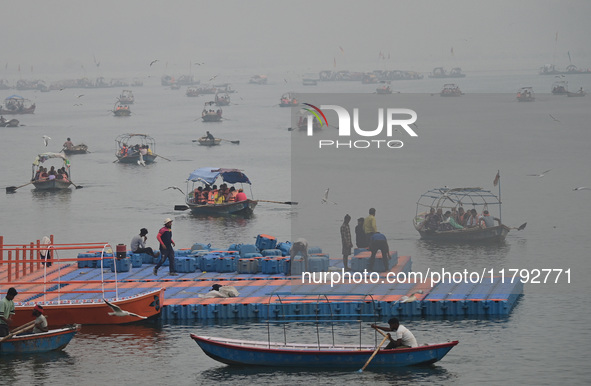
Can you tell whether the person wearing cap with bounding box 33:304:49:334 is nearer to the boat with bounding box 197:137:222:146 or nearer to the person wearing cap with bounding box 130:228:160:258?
the person wearing cap with bounding box 130:228:160:258

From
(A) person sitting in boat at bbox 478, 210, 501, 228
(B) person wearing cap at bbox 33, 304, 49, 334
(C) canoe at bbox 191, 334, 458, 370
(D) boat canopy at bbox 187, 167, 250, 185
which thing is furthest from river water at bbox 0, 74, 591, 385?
(D) boat canopy at bbox 187, 167, 250, 185

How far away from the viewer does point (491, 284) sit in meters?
41.7

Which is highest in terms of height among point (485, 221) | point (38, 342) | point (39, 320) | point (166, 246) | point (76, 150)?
point (76, 150)

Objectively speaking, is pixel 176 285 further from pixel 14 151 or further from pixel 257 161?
pixel 14 151

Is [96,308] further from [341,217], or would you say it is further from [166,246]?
[341,217]

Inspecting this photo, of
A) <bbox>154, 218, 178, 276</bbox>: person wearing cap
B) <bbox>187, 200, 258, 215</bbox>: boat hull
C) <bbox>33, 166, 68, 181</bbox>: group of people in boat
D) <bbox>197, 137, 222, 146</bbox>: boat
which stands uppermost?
<bbox>197, 137, 222, 146</bbox>: boat

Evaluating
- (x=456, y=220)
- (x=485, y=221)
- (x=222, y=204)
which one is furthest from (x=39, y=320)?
(x=222, y=204)

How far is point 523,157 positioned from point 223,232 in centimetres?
7198

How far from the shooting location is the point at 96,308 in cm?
3641

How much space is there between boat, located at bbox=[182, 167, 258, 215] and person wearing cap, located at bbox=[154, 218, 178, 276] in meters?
27.5

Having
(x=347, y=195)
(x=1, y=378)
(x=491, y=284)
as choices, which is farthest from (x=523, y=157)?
(x=1, y=378)

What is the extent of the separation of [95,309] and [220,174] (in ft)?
114

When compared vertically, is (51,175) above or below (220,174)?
above

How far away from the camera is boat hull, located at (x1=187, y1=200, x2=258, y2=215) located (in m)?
72.1
